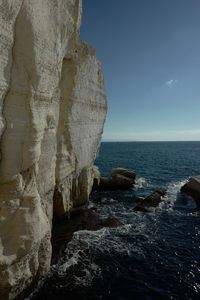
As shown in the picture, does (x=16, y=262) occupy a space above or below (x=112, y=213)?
above

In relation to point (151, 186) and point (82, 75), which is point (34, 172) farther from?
point (151, 186)

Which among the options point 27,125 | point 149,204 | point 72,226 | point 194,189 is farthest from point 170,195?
point 27,125

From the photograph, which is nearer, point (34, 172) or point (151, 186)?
point (34, 172)

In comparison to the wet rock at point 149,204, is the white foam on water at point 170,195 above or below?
below

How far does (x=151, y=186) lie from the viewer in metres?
22.1

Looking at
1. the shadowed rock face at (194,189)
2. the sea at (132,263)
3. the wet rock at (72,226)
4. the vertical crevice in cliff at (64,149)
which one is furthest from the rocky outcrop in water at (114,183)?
the vertical crevice in cliff at (64,149)

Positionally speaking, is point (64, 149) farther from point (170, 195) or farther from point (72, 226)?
point (170, 195)

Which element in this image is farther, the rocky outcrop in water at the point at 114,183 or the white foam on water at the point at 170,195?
the rocky outcrop in water at the point at 114,183

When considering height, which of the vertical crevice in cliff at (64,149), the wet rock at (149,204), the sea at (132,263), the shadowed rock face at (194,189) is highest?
the vertical crevice in cliff at (64,149)

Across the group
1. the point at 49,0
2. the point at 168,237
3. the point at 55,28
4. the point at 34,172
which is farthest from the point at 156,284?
the point at 49,0

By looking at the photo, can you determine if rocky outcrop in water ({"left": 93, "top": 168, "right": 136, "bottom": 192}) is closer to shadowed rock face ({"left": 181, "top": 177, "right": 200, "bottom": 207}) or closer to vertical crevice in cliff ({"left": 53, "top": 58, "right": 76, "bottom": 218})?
shadowed rock face ({"left": 181, "top": 177, "right": 200, "bottom": 207})

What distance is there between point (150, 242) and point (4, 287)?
7068 mm

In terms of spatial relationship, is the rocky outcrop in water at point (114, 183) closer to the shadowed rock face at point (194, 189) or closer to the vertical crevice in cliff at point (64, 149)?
the shadowed rock face at point (194, 189)

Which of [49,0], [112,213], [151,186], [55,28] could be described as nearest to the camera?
[49,0]
